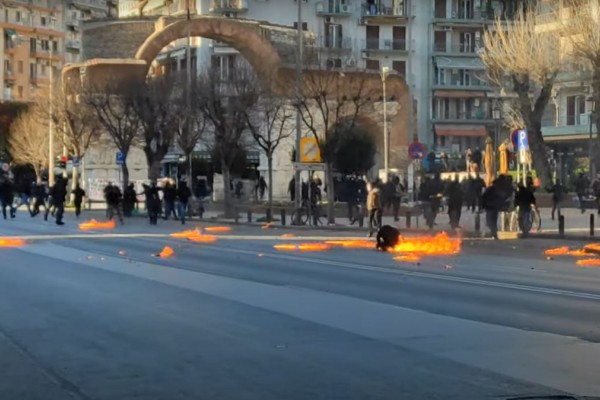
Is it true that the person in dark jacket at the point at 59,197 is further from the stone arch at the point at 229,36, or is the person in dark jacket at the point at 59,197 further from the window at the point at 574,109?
the window at the point at 574,109

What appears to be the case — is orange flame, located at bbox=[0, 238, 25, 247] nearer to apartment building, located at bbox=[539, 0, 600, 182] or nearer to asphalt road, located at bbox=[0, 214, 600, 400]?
asphalt road, located at bbox=[0, 214, 600, 400]

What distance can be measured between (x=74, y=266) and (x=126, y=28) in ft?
169

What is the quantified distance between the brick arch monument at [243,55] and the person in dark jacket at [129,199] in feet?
24.2

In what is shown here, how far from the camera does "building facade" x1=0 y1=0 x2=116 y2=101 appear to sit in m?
104

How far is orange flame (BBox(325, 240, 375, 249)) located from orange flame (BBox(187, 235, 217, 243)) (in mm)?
3262

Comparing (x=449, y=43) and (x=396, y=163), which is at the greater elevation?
(x=449, y=43)

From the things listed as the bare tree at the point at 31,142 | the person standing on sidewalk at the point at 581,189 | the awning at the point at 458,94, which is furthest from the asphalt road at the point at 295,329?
the awning at the point at 458,94

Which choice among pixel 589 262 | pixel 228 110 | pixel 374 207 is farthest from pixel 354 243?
pixel 228 110

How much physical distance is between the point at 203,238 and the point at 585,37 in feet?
53.4

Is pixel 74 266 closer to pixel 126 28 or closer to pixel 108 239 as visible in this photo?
pixel 108 239

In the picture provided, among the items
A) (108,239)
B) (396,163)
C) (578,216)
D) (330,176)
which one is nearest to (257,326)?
(108,239)

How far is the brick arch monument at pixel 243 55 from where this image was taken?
137 ft

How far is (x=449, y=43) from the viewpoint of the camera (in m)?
83.3

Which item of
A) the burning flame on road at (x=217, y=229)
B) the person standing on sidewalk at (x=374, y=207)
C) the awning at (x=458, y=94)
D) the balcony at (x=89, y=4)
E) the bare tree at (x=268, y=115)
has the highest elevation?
the balcony at (x=89, y=4)
